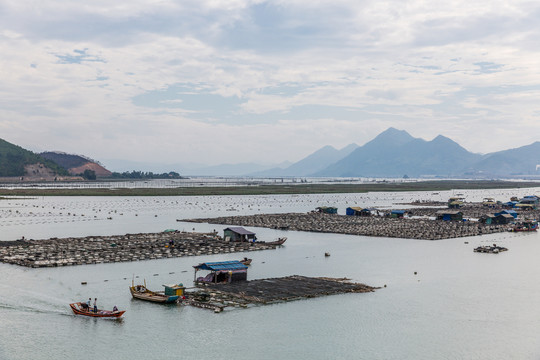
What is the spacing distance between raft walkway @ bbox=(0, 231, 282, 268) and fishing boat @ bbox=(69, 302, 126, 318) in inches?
622

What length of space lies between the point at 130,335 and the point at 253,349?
725 cm

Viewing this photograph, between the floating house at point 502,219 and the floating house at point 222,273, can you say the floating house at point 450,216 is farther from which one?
the floating house at point 222,273

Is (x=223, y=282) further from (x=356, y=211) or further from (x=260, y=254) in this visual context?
(x=356, y=211)

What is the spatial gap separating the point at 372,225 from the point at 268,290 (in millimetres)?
48726

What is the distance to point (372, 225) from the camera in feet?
283

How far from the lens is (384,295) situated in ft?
134

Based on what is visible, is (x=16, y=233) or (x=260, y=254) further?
(x=16, y=233)

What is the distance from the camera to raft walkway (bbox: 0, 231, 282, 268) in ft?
170

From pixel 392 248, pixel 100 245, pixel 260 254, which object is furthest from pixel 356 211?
pixel 100 245

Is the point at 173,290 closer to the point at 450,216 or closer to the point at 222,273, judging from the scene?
the point at 222,273

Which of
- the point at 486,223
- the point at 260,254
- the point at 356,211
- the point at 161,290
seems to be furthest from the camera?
the point at 356,211

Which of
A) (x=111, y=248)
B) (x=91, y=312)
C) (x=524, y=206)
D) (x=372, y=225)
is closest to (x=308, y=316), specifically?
(x=91, y=312)

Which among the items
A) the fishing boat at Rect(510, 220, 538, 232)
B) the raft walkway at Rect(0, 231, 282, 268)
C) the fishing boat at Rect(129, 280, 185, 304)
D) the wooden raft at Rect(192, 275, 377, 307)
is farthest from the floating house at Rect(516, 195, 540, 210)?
the fishing boat at Rect(129, 280, 185, 304)

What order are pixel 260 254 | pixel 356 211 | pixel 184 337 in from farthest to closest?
pixel 356 211 < pixel 260 254 < pixel 184 337
